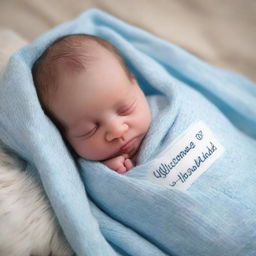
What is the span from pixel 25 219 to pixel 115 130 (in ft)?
0.91

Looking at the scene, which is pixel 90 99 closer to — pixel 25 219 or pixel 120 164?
pixel 120 164

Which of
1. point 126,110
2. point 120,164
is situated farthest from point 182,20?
point 120,164

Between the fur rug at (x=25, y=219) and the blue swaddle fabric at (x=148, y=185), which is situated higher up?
the blue swaddle fabric at (x=148, y=185)

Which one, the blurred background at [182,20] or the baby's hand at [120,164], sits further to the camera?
the blurred background at [182,20]

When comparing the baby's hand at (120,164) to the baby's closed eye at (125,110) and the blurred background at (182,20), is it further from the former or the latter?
the blurred background at (182,20)

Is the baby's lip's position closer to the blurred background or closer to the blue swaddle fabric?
the blue swaddle fabric

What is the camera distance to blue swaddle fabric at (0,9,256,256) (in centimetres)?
79

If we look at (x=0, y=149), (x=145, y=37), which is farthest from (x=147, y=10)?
(x=0, y=149)

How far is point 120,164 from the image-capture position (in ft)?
2.99

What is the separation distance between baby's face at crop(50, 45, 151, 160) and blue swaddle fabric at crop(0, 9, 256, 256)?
33mm

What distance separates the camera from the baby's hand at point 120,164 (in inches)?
35.9

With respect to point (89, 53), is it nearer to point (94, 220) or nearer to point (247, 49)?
point (94, 220)

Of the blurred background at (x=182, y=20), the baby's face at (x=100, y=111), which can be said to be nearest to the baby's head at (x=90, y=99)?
the baby's face at (x=100, y=111)

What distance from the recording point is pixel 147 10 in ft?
4.04
